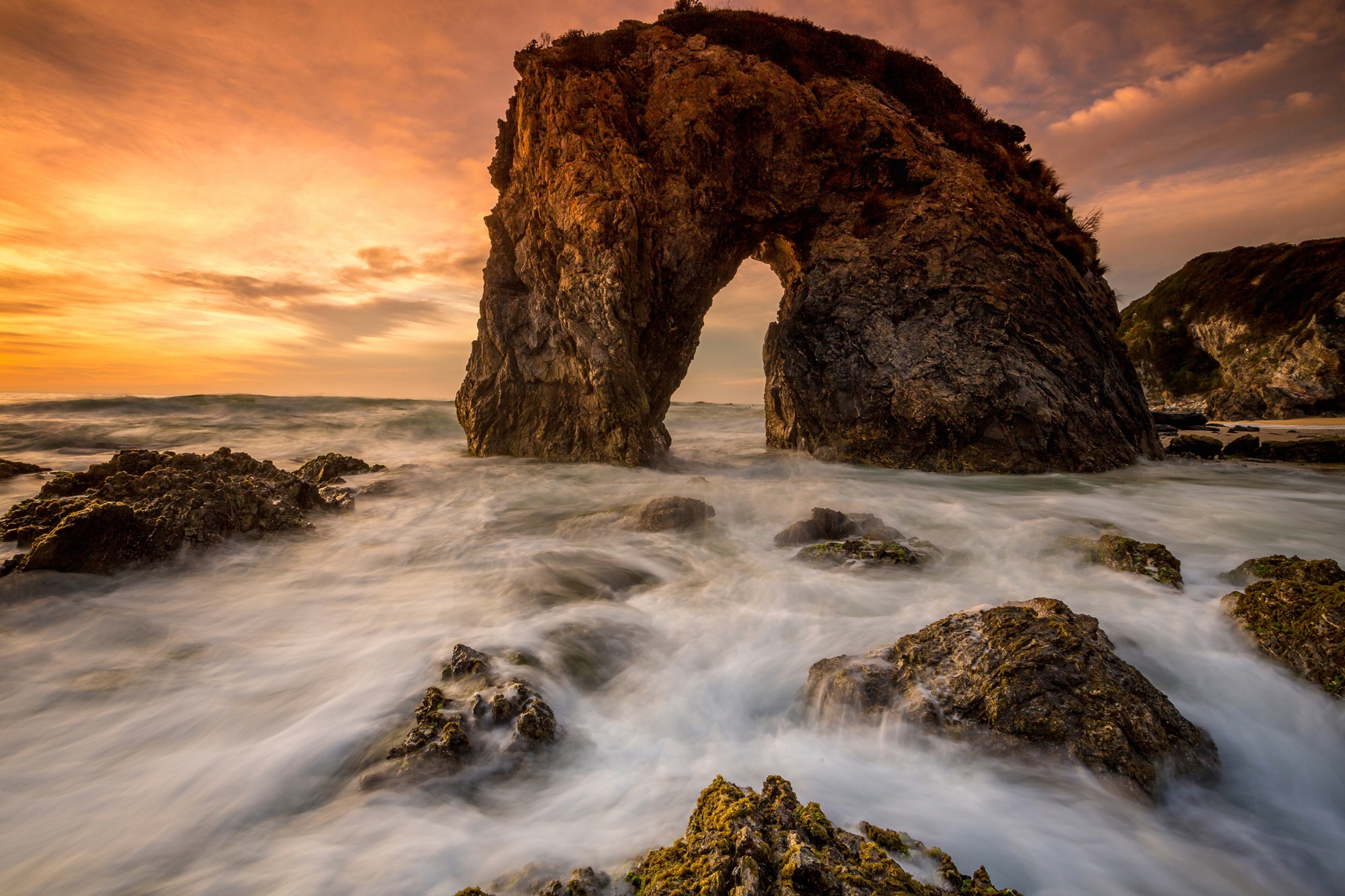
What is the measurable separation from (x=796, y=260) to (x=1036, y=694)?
42.1 ft

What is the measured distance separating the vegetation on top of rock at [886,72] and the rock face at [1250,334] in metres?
15.1

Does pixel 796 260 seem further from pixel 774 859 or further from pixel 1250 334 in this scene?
pixel 1250 334

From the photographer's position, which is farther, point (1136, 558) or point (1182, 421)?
point (1182, 421)

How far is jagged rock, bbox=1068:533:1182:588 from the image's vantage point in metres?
4.91

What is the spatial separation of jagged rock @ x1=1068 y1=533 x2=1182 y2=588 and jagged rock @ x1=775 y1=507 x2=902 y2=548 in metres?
→ 1.88

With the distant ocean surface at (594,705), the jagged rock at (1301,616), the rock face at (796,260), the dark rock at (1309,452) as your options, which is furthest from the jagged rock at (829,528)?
the dark rock at (1309,452)

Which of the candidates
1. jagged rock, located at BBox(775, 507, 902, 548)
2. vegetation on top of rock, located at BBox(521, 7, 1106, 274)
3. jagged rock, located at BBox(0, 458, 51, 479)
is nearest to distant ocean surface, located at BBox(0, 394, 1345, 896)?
jagged rock, located at BBox(775, 507, 902, 548)

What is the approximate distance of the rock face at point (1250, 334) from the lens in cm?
2078

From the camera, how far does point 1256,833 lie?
95.0 inches

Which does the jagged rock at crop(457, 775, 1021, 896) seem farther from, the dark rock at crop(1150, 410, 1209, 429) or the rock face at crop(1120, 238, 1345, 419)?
the rock face at crop(1120, 238, 1345, 419)

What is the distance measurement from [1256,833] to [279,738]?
4905 mm


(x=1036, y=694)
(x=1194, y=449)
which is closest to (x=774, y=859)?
(x=1036, y=694)

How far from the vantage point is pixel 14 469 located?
10266 millimetres

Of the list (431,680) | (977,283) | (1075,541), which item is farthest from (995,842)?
(977,283)
